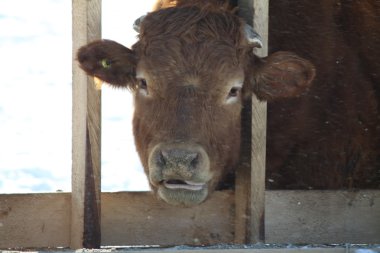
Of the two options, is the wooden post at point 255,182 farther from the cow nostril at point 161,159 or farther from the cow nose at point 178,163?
the cow nostril at point 161,159

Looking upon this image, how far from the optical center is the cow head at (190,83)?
6.55m

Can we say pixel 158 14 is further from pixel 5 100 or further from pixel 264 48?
pixel 5 100

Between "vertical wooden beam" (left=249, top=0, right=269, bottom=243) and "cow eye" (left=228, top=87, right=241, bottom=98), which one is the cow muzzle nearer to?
"vertical wooden beam" (left=249, top=0, right=269, bottom=243)

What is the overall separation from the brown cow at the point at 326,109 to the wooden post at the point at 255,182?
1.43 meters

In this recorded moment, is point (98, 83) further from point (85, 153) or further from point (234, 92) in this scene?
point (234, 92)

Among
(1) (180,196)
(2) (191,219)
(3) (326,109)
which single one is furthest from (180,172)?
(3) (326,109)

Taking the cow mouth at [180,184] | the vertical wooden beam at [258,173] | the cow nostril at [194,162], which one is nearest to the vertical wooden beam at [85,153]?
the cow mouth at [180,184]

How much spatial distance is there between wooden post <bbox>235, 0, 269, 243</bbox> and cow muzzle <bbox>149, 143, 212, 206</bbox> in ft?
1.56

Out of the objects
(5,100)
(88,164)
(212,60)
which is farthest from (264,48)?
(5,100)

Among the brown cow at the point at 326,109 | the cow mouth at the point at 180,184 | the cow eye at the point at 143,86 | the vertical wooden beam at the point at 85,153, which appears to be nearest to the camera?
the cow mouth at the point at 180,184

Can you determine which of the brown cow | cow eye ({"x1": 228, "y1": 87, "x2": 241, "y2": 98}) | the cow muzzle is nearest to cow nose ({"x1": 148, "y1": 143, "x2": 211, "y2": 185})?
the cow muzzle

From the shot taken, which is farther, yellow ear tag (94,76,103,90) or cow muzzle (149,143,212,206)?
yellow ear tag (94,76,103,90)

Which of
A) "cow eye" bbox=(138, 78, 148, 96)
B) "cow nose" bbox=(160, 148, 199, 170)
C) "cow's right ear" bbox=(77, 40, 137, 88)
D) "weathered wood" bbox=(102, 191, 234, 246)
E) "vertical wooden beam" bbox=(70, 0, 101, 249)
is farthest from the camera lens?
"cow's right ear" bbox=(77, 40, 137, 88)

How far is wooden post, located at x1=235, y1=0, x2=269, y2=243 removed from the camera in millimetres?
7008
